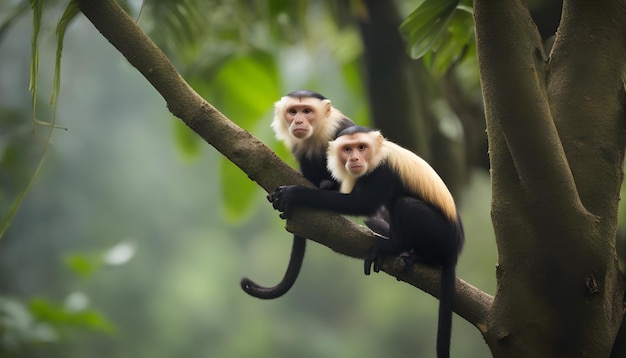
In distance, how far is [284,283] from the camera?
7.72 feet

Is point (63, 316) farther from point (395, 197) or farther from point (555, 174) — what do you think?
point (555, 174)

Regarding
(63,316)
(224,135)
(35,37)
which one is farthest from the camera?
(63,316)

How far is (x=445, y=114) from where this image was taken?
186 inches

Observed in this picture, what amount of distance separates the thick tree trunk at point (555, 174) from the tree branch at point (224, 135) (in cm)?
16

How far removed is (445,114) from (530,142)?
3.22m

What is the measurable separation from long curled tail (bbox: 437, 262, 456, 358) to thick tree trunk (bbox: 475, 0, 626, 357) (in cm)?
17

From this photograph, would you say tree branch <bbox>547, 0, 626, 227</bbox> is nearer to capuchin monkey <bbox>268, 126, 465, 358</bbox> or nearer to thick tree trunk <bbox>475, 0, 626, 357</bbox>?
thick tree trunk <bbox>475, 0, 626, 357</bbox>

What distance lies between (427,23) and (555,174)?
2.78 feet

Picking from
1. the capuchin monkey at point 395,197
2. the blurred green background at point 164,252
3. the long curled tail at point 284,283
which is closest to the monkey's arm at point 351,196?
the capuchin monkey at point 395,197

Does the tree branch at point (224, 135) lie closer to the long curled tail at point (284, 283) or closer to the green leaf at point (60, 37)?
the green leaf at point (60, 37)

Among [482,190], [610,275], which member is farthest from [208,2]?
[482,190]

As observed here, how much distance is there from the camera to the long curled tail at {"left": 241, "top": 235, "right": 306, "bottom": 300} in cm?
227

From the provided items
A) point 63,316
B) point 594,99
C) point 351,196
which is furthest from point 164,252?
point 594,99

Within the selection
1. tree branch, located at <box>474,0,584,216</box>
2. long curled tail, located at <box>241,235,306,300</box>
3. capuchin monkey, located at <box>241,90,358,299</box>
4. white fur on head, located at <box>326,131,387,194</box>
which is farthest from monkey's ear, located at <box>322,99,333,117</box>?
tree branch, located at <box>474,0,584,216</box>
